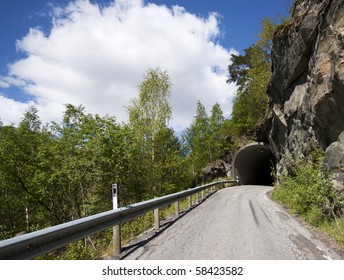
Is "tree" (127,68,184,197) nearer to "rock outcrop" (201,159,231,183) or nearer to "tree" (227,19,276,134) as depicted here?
"tree" (227,19,276,134)

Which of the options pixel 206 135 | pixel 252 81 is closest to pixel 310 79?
pixel 252 81

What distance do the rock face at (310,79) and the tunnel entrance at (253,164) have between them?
478 inches

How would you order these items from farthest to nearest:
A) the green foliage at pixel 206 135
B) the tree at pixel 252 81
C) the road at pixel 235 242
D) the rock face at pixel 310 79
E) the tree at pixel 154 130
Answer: the green foliage at pixel 206 135 < the tree at pixel 252 81 < the tree at pixel 154 130 < the rock face at pixel 310 79 < the road at pixel 235 242

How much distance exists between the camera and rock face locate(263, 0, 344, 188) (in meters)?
10.7

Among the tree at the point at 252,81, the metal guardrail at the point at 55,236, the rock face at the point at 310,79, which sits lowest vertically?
the metal guardrail at the point at 55,236

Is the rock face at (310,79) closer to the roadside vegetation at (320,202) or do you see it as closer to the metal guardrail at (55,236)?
the roadside vegetation at (320,202)

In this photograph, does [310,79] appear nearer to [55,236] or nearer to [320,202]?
[320,202]

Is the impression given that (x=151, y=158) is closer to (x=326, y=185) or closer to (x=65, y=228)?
(x=326, y=185)

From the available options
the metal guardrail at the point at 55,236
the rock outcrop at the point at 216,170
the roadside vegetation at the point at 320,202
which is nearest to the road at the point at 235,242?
the roadside vegetation at the point at 320,202

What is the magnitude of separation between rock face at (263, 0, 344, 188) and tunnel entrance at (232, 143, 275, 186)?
1214 cm

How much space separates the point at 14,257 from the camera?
3246 millimetres

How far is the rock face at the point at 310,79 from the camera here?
10.7 meters

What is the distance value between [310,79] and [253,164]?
3120cm
